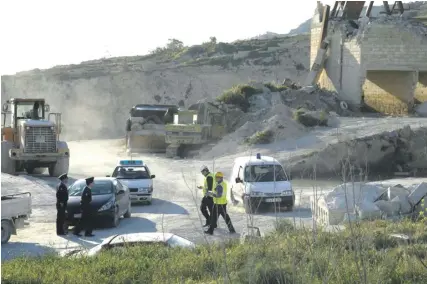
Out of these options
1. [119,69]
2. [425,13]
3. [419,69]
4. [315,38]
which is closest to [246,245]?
[419,69]

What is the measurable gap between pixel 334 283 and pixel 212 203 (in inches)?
327

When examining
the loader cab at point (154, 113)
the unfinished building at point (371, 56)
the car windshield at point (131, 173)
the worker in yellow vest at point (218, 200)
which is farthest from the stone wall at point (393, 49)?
the worker in yellow vest at point (218, 200)

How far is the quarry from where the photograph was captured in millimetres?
19609

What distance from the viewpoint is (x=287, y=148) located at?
35125 mm

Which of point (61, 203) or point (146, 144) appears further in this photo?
point (146, 144)

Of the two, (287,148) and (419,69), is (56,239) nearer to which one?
(287,148)

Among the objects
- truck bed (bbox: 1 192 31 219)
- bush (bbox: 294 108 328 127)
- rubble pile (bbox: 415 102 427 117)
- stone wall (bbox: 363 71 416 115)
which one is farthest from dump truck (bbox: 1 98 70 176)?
stone wall (bbox: 363 71 416 115)

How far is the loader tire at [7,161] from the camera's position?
29.5 m

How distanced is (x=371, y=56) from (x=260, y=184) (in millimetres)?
23947

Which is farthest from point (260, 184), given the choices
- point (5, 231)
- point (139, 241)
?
point (139, 241)

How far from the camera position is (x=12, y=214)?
17.1 metres

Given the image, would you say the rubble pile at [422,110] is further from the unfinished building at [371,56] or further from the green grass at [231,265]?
the green grass at [231,265]

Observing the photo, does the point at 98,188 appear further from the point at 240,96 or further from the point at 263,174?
the point at 240,96

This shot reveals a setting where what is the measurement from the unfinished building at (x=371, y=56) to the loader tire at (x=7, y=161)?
71.5 ft
